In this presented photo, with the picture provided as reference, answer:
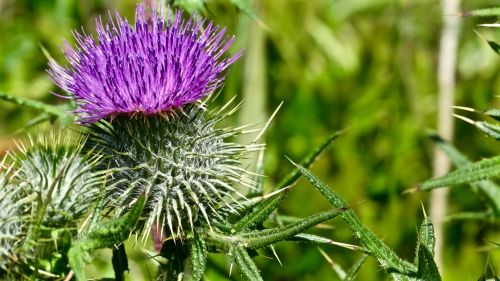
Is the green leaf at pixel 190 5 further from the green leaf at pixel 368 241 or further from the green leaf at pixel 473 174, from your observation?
the green leaf at pixel 473 174

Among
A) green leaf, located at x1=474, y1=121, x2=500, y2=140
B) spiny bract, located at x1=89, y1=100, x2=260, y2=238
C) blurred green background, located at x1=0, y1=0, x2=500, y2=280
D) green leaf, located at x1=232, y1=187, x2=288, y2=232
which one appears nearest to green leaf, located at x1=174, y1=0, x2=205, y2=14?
spiny bract, located at x1=89, y1=100, x2=260, y2=238

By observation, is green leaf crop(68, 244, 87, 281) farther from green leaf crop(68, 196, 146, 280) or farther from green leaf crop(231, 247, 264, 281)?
green leaf crop(231, 247, 264, 281)

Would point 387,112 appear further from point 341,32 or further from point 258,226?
point 258,226

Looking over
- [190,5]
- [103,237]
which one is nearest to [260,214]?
[103,237]

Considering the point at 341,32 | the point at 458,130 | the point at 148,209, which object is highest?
the point at 341,32

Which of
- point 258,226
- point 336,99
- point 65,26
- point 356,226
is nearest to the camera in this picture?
point 356,226

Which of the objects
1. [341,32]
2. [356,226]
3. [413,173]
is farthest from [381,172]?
[356,226]
